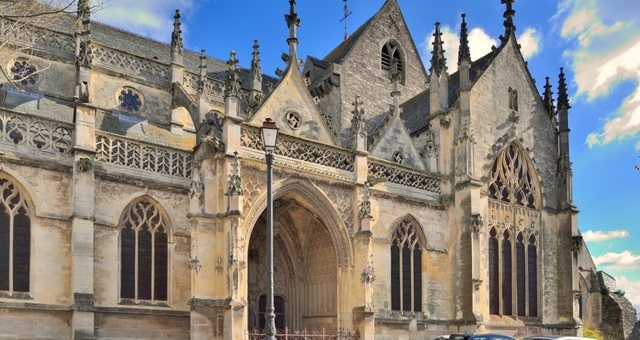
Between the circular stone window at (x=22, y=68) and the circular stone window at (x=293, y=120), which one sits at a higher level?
the circular stone window at (x=22, y=68)

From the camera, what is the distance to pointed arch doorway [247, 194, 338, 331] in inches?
756

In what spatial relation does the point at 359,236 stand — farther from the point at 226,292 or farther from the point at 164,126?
the point at 164,126

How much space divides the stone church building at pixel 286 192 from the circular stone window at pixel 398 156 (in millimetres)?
200

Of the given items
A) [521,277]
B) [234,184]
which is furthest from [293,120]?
[521,277]

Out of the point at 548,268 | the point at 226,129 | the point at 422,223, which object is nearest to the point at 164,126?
the point at 226,129

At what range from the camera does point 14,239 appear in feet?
49.1

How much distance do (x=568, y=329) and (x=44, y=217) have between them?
61.1 feet

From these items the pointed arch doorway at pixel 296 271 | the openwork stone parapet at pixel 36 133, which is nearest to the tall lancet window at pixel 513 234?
the pointed arch doorway at pixel 296 271

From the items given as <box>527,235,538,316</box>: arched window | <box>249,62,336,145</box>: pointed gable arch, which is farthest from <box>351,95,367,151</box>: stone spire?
<box>527,235,538,316</box>: arched window

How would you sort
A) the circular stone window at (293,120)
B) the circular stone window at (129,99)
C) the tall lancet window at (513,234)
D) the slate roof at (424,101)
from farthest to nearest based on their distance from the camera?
the slate roof at (424,101) → the tall lancet window at (513,234) → the circular stone window at (129,99) → the circular stone window at (293,120)

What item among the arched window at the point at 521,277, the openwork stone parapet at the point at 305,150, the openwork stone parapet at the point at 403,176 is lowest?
the arched window at the point at 521,277

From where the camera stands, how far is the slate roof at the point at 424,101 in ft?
77.5

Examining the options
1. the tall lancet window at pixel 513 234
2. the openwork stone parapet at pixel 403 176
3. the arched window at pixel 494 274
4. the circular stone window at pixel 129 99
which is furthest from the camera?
the tall lancet window at pixel 513 234

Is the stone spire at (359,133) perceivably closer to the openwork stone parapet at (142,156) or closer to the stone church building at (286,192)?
the stone church building at (286,192)
